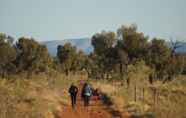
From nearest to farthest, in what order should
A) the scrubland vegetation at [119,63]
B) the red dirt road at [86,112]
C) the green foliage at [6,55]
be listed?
the red dirt road at [86,112], the scrubland vegetation at [119,63], the green foliage at [6,55]

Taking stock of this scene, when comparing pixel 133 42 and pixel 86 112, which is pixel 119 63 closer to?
pixel 133 42

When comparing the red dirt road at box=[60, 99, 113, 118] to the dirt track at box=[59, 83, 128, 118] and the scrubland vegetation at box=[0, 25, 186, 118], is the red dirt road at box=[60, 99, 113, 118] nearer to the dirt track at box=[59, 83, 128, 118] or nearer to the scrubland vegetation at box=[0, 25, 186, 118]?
the dirt track at box=[59, 83, 128, 118]

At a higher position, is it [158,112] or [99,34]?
[99,34]

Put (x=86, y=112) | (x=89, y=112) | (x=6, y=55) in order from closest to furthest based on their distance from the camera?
(x=86, y=112) < (x=89, y=112) < (x=6, y=55)

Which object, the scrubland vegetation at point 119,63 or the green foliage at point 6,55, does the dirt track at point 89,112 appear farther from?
the green foliage at point 6,55

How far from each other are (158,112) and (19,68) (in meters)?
35.7

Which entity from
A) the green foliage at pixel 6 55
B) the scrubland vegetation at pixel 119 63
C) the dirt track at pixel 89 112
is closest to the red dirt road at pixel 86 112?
the dirt track at pixel 89 112

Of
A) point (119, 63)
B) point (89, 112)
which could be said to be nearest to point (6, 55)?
point (119, 63)

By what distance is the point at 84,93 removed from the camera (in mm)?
26312

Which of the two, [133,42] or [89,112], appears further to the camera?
[133,42]

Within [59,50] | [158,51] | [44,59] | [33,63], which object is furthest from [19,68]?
[59,50]

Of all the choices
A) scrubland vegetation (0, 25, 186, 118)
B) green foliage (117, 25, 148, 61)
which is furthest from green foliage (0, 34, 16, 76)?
green foliage (117, 25, 148, 61)

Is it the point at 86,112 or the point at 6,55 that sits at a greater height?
the point at 6,55

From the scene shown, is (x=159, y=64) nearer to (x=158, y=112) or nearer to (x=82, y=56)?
(x=82, y=56)
